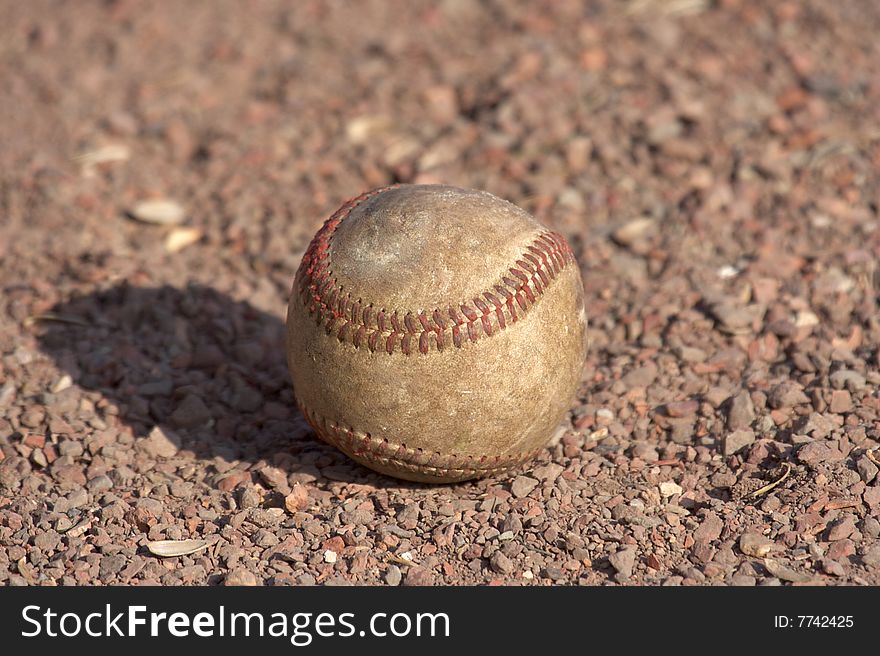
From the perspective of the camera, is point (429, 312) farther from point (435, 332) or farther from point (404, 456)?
point (404, 456)

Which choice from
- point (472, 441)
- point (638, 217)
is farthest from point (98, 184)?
point (472, 441)

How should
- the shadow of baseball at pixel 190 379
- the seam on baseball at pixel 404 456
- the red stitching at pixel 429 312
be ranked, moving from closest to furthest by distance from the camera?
1. the red stitching at pixel 429 312
2. the seam on baseball at pixel 404 456
3. the shadow of baseball at pixel 190 379

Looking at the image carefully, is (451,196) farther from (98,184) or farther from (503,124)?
(98,184)

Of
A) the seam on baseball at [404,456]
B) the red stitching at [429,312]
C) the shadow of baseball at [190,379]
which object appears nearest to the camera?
the red stitching at [429,312]

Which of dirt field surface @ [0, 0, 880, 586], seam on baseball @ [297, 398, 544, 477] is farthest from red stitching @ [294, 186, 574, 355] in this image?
dirt field surface @ [0, 0, 880, 586]

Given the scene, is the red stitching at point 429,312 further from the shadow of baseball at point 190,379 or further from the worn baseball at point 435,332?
the shadow of baseball at point 190,379

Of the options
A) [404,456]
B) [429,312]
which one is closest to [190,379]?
[404,456]

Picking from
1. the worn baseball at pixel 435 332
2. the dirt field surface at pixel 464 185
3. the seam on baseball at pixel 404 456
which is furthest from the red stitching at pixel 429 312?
the dirt field surface at pixel 464 185
